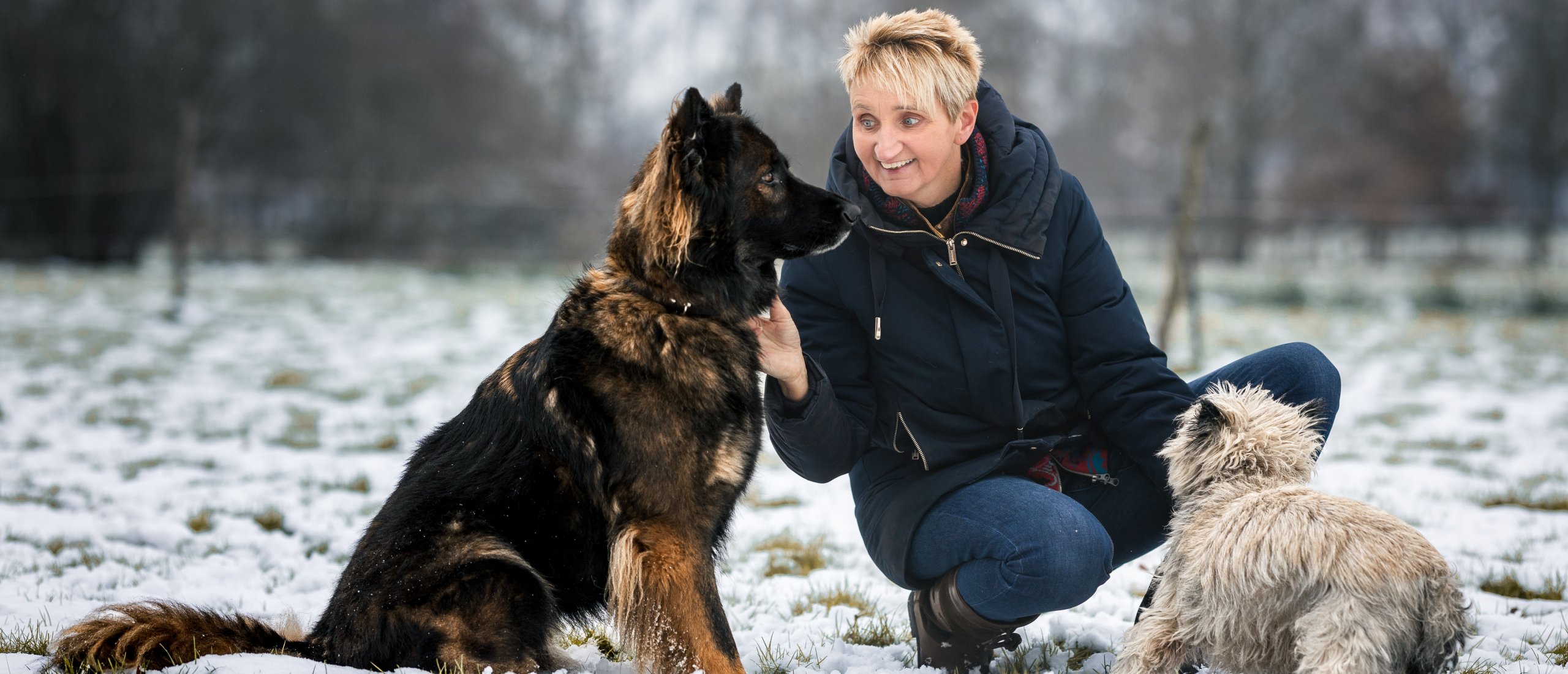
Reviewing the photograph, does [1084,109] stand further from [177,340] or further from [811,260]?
[811,260]

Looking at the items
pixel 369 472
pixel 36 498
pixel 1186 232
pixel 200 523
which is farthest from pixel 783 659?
pixel 1186 232

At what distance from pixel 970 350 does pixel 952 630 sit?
30.1 inches

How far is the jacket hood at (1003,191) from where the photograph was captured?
2643 millimetres

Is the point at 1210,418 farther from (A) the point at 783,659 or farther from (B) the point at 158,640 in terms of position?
(B) the point at 158,640

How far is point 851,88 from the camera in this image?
270cm

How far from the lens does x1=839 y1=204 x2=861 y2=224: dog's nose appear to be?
266 centimetres

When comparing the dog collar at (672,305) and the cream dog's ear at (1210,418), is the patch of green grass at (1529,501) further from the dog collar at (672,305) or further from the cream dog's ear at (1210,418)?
the dog collar at (672,305)

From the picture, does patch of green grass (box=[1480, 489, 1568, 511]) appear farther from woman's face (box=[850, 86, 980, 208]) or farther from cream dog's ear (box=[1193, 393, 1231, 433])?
woman's face (box=[850, 86, 980, 208])

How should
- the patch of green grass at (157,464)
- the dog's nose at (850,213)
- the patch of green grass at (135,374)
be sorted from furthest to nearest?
the patch of green grass at (135,374) < the patch of green grass at (157,464) < the dog's nose at (850,213)

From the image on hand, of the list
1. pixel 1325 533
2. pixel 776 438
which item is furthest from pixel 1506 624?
pixel 776 438

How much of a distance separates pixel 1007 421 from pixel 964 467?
18 cm

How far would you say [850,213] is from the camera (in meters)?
2.67

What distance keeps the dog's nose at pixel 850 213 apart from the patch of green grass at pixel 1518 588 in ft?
9.14

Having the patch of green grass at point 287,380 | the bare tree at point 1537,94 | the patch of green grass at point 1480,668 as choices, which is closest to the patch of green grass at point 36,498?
the patch of green grass at point 287,380
